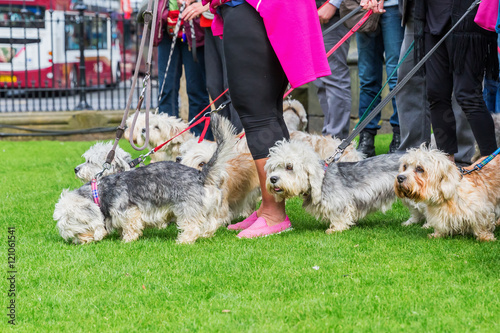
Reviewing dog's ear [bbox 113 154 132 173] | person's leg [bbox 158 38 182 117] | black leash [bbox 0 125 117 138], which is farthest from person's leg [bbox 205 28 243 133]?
black leash [bbox 0 125 117 138]

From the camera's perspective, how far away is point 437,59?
15.4 ft

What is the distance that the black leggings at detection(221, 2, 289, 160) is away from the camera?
421cm

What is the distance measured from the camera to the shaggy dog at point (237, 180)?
195 inches

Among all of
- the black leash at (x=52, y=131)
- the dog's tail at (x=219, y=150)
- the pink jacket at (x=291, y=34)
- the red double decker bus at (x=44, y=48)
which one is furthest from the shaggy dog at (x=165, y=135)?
the red double decker bus at (x=44, y=48)

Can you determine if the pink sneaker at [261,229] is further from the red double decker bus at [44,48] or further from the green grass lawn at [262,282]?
the red double decker bus at [44,48]

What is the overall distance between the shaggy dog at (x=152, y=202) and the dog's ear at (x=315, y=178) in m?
0.56

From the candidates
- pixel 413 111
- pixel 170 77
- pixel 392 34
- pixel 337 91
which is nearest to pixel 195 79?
pixel 170 77

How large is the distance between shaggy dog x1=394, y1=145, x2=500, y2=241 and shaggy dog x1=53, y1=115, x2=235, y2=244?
3.96 ft

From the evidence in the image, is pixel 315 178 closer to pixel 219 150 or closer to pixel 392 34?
pixel 219 150

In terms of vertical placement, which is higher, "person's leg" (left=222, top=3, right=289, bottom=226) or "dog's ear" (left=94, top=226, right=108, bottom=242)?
"person's leg" (left=222, top=3, right=289, bottom=226)

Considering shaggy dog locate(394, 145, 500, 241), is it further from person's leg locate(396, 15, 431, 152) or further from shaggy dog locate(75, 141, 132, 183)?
shaggy dog locate(75, 141, 132, 183)

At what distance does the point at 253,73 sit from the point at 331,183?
100 cm

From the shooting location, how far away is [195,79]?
7656 mm

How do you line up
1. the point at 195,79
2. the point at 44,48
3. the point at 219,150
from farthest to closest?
1. the point at 44,48
2. the point at 195,79
3. the point at 219,150
